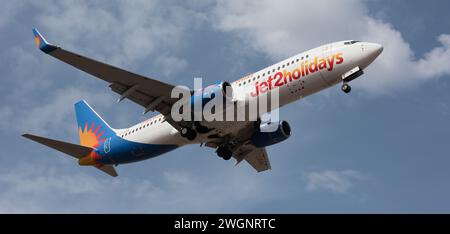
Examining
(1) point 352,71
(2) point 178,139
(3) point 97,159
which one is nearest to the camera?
(1) point 352,71

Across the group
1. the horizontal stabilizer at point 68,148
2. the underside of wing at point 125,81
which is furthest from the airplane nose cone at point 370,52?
the horizontal stabilizer at point 68,148

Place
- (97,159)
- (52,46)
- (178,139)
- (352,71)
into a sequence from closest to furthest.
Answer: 1. (52,46)
2. (352,71)
3. (178,139)
4. (97,159)

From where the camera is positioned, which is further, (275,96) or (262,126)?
(262,126)

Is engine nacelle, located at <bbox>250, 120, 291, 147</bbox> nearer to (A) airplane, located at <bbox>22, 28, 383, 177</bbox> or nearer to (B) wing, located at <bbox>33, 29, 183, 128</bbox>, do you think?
(A) airplane, located at <bbox>22, 28, 383, 177</bbox>

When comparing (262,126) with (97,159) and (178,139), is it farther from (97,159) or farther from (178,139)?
(97,159)

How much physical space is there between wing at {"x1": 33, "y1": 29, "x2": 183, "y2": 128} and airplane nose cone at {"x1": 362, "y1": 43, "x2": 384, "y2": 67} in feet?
42.2

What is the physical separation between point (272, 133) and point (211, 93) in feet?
25.9

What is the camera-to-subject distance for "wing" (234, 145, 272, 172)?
173 feet

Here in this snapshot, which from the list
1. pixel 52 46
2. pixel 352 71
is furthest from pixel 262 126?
pixel 52 46

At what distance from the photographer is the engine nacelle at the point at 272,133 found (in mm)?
49000

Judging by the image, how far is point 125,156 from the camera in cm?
4981

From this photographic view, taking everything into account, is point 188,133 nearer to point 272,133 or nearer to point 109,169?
point 272,133

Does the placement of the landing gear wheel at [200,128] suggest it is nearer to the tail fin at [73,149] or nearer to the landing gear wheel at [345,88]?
the landing gear wheel at [345,88]

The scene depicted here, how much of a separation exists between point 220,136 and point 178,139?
3140 mm
